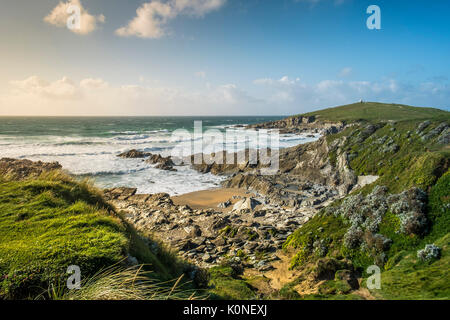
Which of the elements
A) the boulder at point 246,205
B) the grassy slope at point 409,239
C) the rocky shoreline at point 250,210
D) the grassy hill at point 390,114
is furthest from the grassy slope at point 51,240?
the grassy hill at point 390,114

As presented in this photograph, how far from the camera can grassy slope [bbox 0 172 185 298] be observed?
3.43 meters

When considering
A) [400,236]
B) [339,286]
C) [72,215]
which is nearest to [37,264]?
[72,215]

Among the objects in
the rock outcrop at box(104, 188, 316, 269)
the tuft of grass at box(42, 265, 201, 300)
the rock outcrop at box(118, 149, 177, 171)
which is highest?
the tuft of grass at box(42, 265, 201, 300)

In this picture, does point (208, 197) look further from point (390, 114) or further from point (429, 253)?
point (390, 114)

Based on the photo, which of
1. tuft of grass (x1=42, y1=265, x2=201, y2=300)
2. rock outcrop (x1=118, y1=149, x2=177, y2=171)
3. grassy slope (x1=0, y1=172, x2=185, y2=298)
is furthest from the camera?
rock outcrop (x1=118, y1=149, x2=177, y2=171)

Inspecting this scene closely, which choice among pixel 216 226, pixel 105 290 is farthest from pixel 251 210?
pixel 105 290

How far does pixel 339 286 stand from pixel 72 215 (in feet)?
21.7

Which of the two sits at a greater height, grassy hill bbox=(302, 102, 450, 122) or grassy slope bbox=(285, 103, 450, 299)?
grassy hill bbox=(302, 102, 450, 122)

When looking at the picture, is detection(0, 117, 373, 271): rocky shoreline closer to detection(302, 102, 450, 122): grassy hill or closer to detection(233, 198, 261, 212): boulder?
detection(233, 198, 261, 212): boulder

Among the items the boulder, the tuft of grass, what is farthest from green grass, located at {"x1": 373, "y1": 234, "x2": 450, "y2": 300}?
the boulder

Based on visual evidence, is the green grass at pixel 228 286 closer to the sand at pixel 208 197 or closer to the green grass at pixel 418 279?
the green grass at pixel 418 279

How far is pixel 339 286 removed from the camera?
18.9 feet

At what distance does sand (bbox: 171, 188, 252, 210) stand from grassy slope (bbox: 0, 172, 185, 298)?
1341cm
